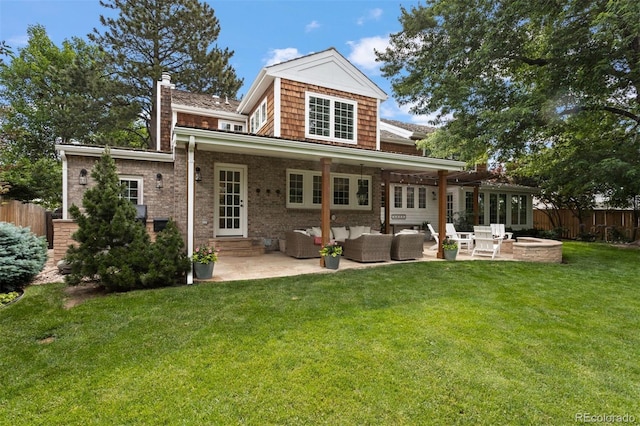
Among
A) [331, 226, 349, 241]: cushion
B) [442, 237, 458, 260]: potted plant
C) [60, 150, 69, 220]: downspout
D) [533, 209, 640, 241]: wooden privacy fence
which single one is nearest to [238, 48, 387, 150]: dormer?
Answer: [331, 226, 349, 241]: cushion

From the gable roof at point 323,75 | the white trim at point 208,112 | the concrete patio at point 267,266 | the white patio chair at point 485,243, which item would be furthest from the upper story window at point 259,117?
the white patio chair at point 485,243

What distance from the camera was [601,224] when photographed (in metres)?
17.6

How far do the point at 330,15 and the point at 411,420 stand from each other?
13.8 m

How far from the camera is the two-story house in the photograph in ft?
31.1

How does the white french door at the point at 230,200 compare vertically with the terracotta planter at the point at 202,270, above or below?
above

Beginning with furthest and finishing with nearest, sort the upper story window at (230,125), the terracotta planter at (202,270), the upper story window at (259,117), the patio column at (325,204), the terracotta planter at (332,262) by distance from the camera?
the upper story window at (230,125) → the upper story window at (259,117) → the patio column at (325,204) → the terracotta planter at (332,262) → the terracotta planter at (202,270)

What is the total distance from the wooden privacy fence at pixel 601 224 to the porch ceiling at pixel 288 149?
1312cm

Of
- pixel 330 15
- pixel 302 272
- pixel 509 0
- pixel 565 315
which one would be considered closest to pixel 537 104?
pixel 509 0

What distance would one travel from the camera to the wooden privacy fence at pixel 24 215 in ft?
29.0

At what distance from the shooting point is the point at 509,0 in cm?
1109

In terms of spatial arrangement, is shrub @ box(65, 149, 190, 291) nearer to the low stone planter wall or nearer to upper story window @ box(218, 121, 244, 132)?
upper story window @ box(218, 121, 244, 132)

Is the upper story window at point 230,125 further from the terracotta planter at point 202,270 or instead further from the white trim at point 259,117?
the terracotta planter at point 202,270

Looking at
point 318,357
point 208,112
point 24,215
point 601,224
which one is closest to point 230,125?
point 208,112

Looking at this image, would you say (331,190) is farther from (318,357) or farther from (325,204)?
(318,357)
